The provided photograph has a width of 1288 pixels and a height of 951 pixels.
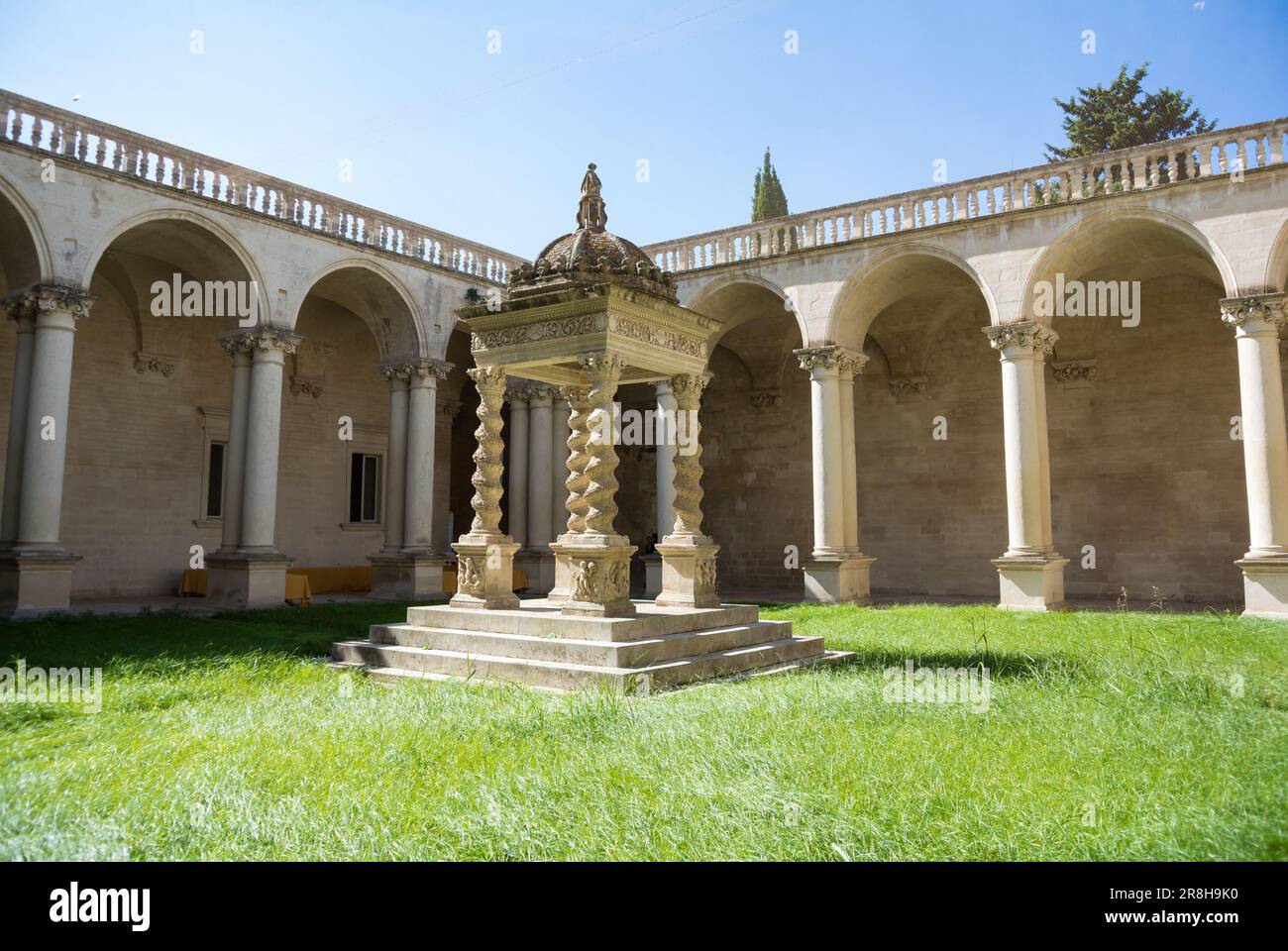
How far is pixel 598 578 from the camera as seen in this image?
27.5ft

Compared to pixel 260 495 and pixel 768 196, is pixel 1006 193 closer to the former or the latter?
pixel 260 495

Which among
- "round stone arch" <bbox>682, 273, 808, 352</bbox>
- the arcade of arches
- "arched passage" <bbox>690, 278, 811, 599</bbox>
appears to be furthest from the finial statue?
"arched passage" <bbox>690, 278, 811, 599</bbox>

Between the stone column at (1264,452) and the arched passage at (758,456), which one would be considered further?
the arched passage at (758,456)

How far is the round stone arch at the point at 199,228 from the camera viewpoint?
13.7 meters

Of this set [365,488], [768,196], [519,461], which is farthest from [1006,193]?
[768,196]

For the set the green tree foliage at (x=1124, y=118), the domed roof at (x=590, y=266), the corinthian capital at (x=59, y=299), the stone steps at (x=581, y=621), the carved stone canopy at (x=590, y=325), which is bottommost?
the stone steps at (x=581, y=621)

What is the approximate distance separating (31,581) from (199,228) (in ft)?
21.1

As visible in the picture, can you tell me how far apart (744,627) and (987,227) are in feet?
34.4

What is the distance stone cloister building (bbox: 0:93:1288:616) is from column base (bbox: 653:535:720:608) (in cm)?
186

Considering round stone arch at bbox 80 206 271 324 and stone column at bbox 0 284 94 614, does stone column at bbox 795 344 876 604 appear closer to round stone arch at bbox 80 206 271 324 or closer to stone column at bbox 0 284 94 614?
round stone arch at bbox 80 206 271 324

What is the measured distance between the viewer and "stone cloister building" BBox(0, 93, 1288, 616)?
44.2 feet

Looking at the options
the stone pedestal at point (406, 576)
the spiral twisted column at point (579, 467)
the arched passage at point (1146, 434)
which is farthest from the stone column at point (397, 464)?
the arched passage at point (1146, 434)

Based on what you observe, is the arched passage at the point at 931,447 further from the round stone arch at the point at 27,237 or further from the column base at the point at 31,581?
the column base at the point at 31,581

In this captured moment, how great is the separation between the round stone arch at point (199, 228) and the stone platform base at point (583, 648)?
28.7 feet
